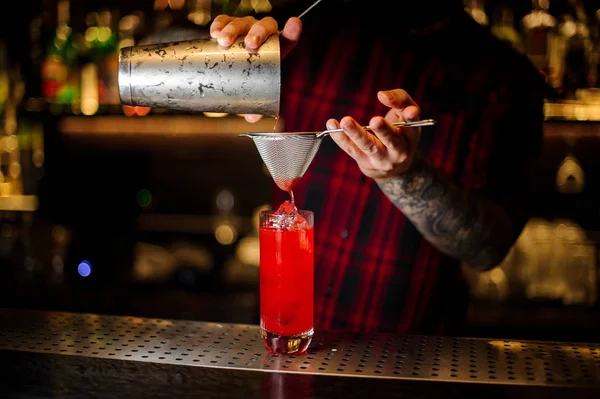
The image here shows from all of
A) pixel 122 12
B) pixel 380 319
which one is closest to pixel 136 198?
pixel 122 12

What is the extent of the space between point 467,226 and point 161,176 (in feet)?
8.88

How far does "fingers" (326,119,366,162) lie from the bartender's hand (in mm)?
184

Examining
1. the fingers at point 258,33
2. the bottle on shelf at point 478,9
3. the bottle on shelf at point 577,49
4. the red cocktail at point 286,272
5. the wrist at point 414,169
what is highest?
the bottle on shelf at point 478,9

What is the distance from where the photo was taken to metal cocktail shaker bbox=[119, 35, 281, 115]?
156 cm

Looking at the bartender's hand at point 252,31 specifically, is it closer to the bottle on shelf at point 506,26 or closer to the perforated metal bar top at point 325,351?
the perforated metal bar top at point 325,351

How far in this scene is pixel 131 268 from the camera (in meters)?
4.18

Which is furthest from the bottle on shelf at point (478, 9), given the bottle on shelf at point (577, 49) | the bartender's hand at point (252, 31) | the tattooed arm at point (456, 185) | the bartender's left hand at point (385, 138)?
the bartender's hand at point (252, 31)

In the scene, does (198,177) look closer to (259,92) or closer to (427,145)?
(427,145)

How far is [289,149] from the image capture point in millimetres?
1574

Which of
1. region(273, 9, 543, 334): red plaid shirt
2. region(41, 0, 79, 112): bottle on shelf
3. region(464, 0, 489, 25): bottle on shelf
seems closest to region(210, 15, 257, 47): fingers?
region(273, 9, 543, 334): red plaid shirt

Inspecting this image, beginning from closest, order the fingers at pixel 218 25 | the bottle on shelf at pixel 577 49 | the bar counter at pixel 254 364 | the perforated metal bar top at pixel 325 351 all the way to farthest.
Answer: the bar counter at pixel 254 364 → the perforated metal bar top at pixel 325 351 → the fingers at pixel 218 25 → the bottle on shelf at pixel 577 49

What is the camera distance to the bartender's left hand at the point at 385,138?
1544 mm

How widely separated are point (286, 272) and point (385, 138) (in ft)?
1.13

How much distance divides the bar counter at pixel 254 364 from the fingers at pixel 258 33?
0.64 m
